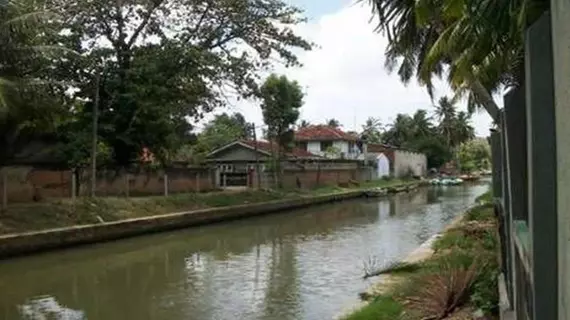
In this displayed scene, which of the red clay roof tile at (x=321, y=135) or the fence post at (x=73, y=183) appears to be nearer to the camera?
the fence post at (x=73, y=183)

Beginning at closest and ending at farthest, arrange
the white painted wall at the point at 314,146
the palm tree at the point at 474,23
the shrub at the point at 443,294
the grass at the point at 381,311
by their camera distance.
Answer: the palm tree at the point at 474,23
the shrub at the point at 443,294
the grass at the point at 381,311
the white painted wall at the point at 314,146

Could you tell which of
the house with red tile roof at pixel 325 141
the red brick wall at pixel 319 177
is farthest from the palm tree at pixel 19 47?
the house with red tile roof at pixel 325 141

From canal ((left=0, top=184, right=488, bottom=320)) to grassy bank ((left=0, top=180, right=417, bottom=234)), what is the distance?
1.47 metres

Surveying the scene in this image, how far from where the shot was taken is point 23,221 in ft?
62.1

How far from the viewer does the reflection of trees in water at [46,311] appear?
10875mm

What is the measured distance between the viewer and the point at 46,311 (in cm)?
1132

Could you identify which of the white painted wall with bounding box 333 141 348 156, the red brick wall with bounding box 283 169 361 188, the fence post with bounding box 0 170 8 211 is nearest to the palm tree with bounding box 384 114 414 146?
the white painted wall with bounding box 333 141 348 156

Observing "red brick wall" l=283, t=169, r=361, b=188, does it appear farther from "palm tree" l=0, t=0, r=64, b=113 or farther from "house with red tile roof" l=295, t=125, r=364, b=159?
"palm tree" l=0, t=0, r=64, b=113

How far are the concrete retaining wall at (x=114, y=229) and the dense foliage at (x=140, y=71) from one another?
3779mm

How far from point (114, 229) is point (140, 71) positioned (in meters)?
7.66

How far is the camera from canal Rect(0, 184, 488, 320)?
1116cm

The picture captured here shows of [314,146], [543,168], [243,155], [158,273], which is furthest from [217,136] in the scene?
[543,168]

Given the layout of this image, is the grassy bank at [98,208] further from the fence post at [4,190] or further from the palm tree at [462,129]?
the palm tree at [462,129]

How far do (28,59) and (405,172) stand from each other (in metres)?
54.2
